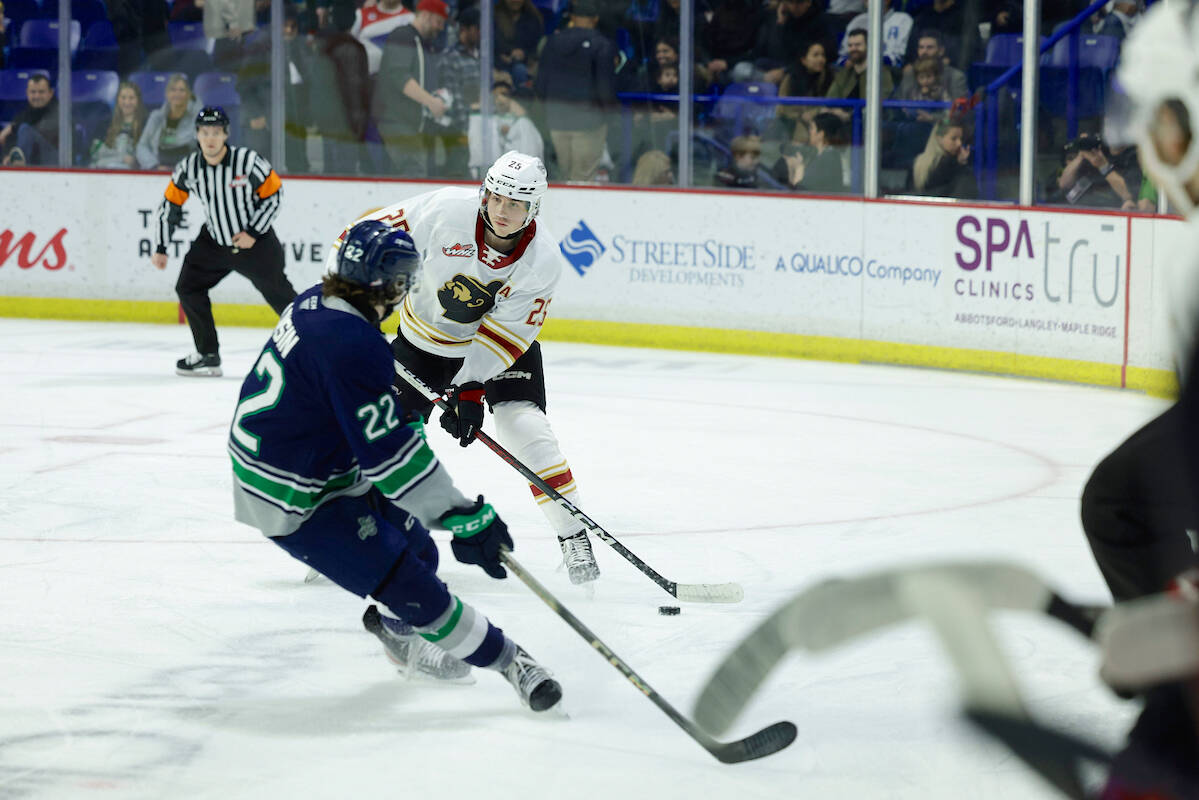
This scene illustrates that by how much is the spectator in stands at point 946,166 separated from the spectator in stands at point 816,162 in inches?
20.3

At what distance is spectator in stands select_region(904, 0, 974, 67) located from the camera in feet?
24.7

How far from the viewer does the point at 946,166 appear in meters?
7.43

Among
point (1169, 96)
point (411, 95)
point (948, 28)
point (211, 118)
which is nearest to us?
point (1169, 96)

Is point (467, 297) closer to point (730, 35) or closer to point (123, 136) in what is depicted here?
point (730, 35)

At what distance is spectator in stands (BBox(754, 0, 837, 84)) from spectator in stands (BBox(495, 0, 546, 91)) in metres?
1.29

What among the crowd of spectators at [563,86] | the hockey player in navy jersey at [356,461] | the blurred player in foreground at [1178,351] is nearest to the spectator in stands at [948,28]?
the crowd of spectators at [563,86]

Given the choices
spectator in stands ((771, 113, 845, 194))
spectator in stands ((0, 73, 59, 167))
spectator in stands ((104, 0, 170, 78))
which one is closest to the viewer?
spectator in stands ((771, 113, 845, 194))

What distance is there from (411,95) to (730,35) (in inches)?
74.5

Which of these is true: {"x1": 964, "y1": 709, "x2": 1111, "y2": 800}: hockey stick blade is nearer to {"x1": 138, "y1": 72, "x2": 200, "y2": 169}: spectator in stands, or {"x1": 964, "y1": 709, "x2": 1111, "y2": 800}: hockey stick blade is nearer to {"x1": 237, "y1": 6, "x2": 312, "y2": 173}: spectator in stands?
{"x1": 237, "y1": 6, "x2": 312, "y2": 173}: spectator in stands

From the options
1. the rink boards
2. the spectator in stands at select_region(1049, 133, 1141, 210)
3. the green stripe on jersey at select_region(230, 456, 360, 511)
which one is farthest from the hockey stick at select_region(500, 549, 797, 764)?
the spectator in stands at select_region(1049, 133, 1141, 210)

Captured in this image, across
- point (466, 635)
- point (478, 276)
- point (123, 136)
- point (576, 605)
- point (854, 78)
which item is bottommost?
point (576, 605)

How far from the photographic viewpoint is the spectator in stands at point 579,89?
8.55 meters

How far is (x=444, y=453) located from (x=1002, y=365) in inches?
114

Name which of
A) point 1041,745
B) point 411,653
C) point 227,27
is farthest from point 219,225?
point 1041,745
